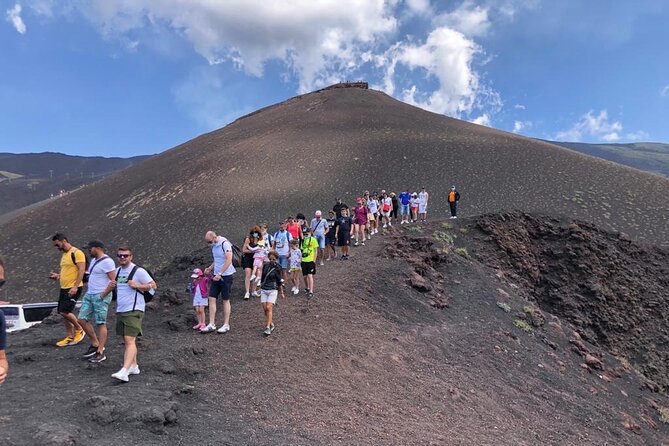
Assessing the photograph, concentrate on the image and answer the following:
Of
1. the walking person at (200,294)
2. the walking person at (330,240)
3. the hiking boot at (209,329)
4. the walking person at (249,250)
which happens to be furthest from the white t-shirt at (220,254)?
the walking person at (330,240)

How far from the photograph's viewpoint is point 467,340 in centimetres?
1196

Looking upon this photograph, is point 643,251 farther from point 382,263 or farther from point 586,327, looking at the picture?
point 382,263

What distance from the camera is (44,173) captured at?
506ft

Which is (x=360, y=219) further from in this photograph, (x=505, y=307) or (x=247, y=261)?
(x=247, y=261)

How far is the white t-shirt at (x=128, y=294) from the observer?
733 cm

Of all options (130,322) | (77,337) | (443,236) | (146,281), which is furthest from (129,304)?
(443,236)

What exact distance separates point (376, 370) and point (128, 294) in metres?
4.83

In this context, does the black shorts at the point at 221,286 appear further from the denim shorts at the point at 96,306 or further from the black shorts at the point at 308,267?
the black shorts at the point at 308,267

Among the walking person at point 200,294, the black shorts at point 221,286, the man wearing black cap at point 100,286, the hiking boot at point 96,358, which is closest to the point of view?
the man wearing black cap at point 100,286

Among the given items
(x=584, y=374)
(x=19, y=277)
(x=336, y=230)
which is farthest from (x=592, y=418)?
(x=19, y=277)

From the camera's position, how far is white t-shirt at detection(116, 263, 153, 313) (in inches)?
289

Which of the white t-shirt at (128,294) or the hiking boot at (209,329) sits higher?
the white t-shirt at (128,294)

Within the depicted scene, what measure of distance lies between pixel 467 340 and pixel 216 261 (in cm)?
666

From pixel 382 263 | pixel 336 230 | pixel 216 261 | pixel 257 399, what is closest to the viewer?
pixel 257 399
